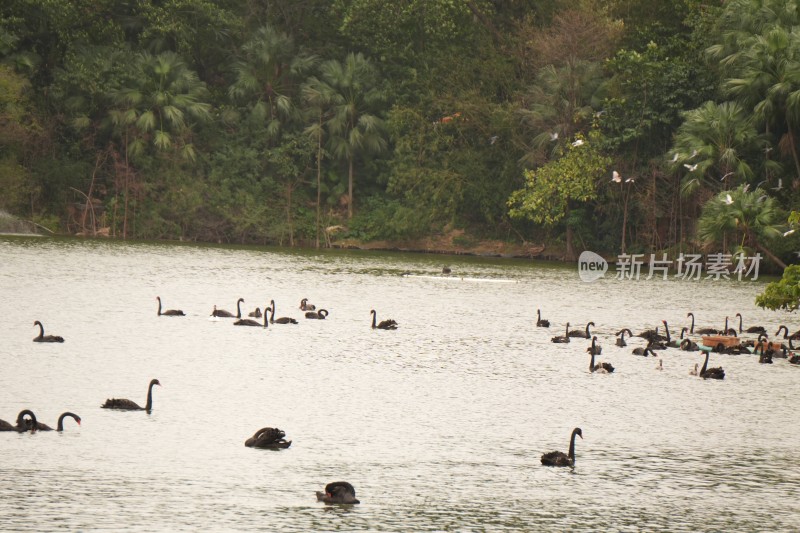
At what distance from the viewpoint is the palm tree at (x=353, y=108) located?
5869cm

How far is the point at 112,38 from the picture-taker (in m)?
58.2

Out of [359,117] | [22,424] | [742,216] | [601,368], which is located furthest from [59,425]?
[359,117]

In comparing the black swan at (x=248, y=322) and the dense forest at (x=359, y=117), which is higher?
the dense forest at (x=359, y=117)

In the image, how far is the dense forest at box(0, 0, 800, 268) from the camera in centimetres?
5144

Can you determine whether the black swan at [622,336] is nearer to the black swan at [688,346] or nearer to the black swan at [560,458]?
the black swan at [688,346]

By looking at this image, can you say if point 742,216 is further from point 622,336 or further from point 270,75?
point 270,75

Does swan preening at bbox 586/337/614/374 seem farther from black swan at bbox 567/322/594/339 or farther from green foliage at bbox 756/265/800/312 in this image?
green foliage at bbox 756/265/800/312

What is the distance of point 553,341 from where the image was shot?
2584cm

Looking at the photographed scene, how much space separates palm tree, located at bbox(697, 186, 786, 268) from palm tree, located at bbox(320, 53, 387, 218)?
2013 cm

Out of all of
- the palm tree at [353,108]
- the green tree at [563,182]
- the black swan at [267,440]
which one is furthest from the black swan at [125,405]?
the palm tree at [353,108]

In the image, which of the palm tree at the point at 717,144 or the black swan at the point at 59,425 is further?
the palm tree at the point at 717,144

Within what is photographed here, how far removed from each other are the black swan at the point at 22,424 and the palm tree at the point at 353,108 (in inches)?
1716

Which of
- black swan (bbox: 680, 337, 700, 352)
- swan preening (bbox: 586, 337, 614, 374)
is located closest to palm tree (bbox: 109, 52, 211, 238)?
black swan (bbox: 680, 337, 700, 352)

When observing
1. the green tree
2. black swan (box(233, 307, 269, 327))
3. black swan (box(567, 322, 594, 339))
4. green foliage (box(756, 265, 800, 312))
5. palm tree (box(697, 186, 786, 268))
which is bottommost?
black swan (box(233, 307, 269, 327))
